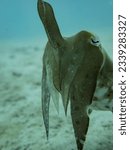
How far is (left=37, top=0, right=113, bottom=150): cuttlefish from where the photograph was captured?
3.78 ft

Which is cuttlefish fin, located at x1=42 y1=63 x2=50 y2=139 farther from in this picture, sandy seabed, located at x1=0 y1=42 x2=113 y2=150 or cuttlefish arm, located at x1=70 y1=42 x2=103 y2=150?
cuttlefish arm, located at x1=70 y1=42 x2=103 y2=150

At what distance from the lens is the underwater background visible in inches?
50.0

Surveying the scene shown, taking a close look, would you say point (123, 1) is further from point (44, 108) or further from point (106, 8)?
point (44, 108)

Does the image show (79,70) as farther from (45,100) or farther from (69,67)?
(45,100)

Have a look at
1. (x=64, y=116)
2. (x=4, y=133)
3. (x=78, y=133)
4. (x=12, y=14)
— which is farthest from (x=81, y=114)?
(x=12, y=14)

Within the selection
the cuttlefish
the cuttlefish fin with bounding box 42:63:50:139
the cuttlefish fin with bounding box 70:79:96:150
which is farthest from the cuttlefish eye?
A: the cuttlefish fin with bounding box 42:63:50:139

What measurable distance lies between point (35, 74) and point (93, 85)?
39 centimetres

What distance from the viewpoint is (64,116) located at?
1.34 m

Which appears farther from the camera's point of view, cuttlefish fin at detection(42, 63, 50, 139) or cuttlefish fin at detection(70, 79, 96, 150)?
cuttlefish fin at detection(42, 63, 50, 139)

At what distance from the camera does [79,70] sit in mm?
1168

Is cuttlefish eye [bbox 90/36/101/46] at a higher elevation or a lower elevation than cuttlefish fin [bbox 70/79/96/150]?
higher

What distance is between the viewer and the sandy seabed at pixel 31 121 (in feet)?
4.17

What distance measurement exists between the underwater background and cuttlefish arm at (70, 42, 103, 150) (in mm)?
64

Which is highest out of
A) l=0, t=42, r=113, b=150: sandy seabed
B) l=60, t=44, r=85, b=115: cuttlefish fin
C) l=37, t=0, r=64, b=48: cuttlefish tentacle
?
l=37, t=0, r=64, b=48: cuttlefish tentacle
